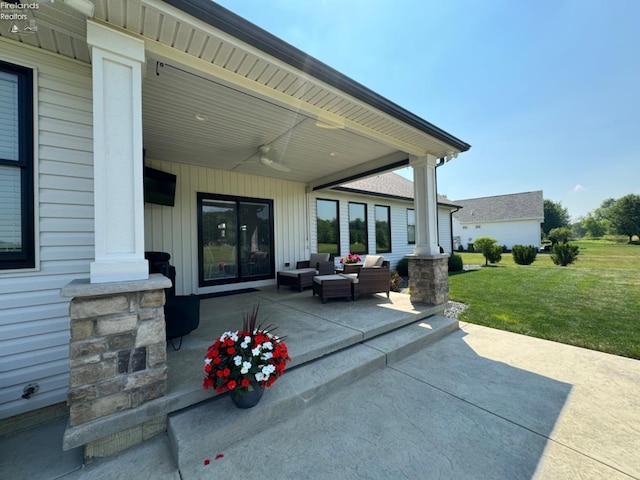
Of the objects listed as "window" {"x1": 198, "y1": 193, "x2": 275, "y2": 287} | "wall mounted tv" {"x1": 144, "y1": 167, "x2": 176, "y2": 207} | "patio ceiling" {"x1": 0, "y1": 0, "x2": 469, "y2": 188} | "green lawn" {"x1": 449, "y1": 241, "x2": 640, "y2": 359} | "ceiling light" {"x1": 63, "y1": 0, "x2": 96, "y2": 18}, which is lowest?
"green lawn" {"x1": 449, "y1": 241, "x2": 640, "y2": 359}

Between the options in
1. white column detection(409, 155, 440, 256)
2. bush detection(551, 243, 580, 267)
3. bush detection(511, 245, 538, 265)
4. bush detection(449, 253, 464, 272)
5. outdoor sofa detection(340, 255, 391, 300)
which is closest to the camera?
white column detection(409, 155, 440, 256)

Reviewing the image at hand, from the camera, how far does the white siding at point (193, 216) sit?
17.6 feet

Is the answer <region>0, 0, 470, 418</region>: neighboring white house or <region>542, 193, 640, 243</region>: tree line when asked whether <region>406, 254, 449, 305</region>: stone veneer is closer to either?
<region>0, 0, 470, 418</region>: neighboring white house

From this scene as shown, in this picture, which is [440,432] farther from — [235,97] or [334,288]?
[235,97]

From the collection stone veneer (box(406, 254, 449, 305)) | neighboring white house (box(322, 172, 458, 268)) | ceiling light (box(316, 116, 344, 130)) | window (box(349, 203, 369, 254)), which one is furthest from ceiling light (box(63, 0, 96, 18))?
window (box(349, 203, 369, 254))

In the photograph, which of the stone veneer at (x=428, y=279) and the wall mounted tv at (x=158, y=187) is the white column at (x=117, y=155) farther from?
the stone veneer at (x=428, y=279)

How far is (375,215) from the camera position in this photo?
9719 mm

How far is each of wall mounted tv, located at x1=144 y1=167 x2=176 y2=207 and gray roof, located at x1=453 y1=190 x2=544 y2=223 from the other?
29.9 metres

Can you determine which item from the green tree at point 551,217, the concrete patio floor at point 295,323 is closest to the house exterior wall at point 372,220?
the concrete patio floor at point 295,323

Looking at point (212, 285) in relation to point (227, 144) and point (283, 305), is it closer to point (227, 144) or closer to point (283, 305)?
point (283, 305)

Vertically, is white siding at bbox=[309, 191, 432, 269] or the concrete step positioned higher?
white siding at bbox=[309, 191, 432, 269]

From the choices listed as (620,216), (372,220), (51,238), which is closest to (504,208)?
(620,216)

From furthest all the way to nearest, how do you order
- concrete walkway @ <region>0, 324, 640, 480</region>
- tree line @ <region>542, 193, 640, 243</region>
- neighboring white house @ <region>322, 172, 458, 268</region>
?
tree line @ <region>542, 193, 640, 243</region> < neighboring white house @ <region>322, 172, 458, 268</region> < concrete walkway @ <region>0, 324, 640, 480</region>

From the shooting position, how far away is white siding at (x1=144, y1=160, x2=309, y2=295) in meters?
5.37
